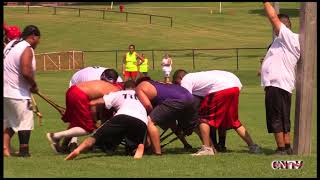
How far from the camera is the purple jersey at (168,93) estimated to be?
10.4 meters

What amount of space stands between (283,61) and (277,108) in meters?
0.68

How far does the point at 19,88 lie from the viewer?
386 inches

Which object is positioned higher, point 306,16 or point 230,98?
point 306,16

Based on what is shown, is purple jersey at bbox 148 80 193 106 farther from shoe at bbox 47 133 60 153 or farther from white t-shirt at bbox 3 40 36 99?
white t-shirt at bbox 3 40 36 99

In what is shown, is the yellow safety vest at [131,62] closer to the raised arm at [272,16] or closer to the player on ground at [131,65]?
the player on ground at [131,65]

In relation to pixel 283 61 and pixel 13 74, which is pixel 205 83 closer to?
pixel 283 61

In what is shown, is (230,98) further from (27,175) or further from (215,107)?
(27,175)

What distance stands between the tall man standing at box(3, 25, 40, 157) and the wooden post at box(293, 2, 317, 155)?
3.77 m

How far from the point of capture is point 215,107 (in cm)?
1092

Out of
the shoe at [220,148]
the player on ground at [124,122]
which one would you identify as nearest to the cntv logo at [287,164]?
the player on ground at [124,122]

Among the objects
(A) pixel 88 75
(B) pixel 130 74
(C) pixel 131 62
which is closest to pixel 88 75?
(A) pixel 88 75

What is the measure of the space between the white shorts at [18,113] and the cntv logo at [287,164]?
131 inches

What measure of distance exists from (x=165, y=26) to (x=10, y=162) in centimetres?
6363

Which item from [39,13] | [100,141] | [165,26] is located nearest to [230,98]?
[100,141]
